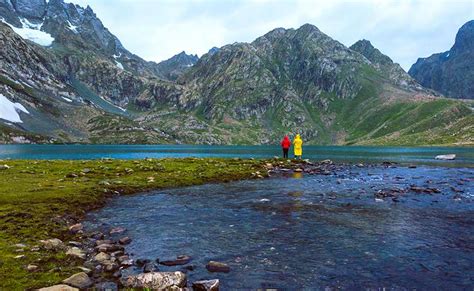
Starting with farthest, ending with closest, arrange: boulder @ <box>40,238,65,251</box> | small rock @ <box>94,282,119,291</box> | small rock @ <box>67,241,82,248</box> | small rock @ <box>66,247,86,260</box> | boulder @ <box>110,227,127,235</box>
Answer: boulder @ <box>110,227,127,235</box>, small rock @ <box>67,241,82,248</box>, boulder @ <box>40,238,65,251</box>, small rock @ <box>66,247,86,260</box>, small rock @ <box>94,282,119,291</box>

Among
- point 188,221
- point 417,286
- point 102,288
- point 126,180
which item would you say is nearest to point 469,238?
point 417,286

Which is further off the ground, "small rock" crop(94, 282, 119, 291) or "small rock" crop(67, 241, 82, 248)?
"small rock" crop(67, 241, 82, 248)

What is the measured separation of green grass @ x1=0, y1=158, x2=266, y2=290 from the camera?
43.6ft

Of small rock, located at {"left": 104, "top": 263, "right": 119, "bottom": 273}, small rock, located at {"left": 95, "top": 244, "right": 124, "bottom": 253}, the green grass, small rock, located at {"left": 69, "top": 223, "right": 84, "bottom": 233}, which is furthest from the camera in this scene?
small rock, located at {"left": 69, "top": 223, "right": 84, "bottom": 233}

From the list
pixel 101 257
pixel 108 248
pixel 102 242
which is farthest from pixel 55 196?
pixel 101 257

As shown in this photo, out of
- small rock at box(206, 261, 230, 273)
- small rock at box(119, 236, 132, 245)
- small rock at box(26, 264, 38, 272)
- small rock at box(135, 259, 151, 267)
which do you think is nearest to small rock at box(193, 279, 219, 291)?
small rock at box(206, 261, 230, 273)

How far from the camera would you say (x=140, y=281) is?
1229cm

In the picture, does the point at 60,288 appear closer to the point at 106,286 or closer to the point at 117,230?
the point at 106,286

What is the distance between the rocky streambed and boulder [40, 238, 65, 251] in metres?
0.30

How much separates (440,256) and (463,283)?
2997mm

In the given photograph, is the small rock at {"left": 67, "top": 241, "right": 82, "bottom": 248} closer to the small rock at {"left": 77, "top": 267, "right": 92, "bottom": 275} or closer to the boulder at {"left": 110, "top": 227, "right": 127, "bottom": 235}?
the boulder at {"left": 110, "top": 227, "right": 127, "bottom": 235}

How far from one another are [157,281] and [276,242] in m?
7.31

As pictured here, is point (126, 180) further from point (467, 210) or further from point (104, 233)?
point (467, 210)

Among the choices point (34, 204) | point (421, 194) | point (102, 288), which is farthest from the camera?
point (421, 194)
